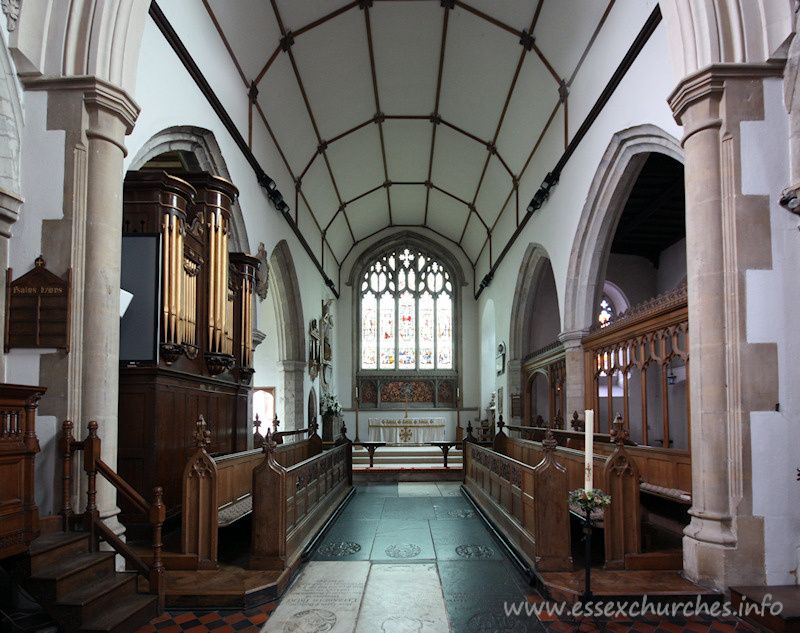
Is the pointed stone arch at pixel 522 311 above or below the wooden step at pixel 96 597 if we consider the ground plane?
above

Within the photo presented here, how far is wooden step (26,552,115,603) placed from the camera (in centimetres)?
330

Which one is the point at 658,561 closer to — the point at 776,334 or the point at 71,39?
the point at 776,334

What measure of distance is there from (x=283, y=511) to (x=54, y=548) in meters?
1.49

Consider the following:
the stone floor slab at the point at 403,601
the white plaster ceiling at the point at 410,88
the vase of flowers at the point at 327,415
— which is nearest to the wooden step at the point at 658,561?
the stone floor slab at the point at 403,601

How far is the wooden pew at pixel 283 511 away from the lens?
448 centimetres

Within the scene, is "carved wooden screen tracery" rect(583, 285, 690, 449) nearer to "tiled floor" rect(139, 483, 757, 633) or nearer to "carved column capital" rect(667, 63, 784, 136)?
"carved column capital" rect(667, 63, 784, 136)

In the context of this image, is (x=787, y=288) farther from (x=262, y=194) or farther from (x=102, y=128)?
(x=262, y=194)

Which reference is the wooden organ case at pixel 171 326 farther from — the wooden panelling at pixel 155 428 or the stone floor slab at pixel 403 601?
the stone floor slab at pixel 403 601

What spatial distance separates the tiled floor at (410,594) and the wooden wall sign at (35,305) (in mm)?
1921

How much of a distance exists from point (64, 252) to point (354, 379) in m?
13.8

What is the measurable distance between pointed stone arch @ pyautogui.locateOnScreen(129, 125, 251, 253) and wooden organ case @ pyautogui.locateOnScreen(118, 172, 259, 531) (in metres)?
0.38

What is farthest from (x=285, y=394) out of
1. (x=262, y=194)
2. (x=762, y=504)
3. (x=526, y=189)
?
(x=762, y=504)

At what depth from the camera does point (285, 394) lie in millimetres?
12391

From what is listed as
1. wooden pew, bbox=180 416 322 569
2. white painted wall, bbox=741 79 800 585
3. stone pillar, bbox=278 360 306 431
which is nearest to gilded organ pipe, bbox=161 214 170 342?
wooden pew, bbox=180 416 322 569
